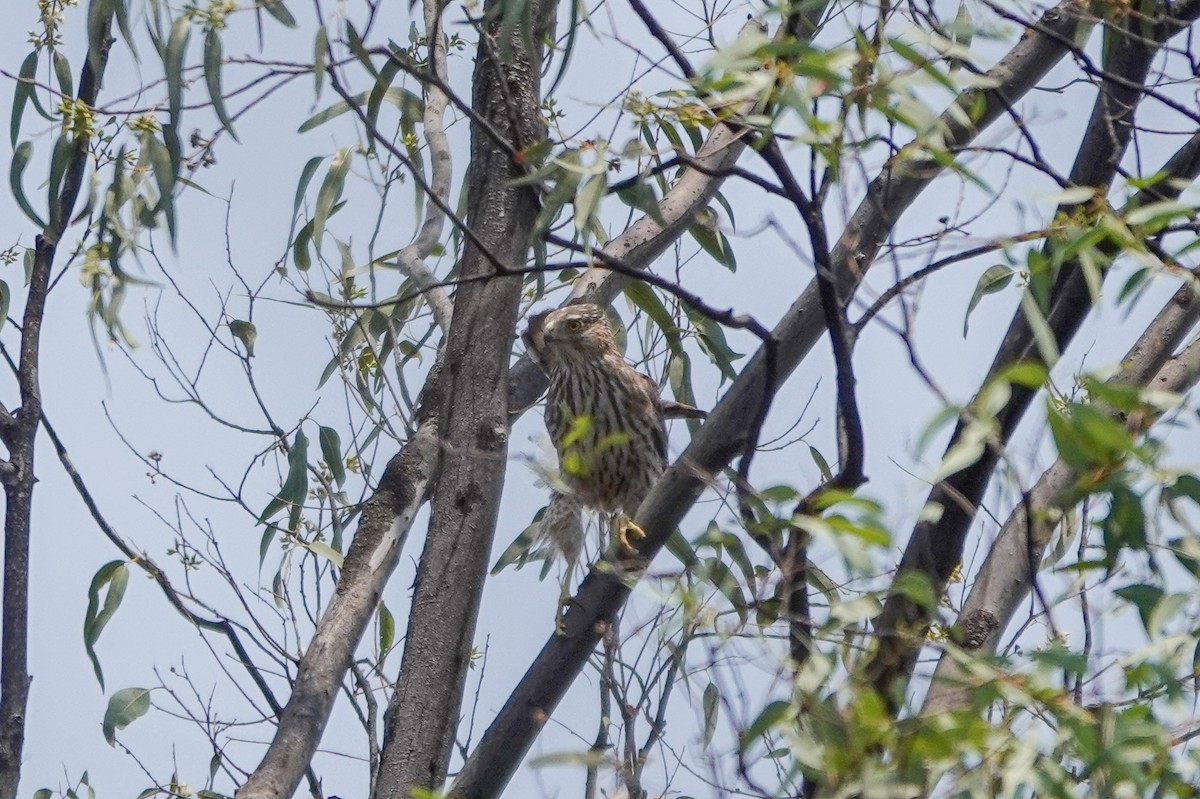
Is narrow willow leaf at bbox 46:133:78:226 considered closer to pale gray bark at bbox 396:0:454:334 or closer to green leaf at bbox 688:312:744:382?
pale gray bark at bbox 396:0:454:334

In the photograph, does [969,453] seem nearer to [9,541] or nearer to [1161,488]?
[1161,488]

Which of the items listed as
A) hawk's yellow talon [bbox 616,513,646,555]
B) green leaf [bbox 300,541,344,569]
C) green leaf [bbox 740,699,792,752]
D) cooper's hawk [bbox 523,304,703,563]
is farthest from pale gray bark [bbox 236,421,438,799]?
green leaf [bbox 740,699,792,752]

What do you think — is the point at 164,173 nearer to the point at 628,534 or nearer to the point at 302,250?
the point at 302,250

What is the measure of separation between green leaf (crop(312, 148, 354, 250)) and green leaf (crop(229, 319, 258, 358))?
76 centimetres

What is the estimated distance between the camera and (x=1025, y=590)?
2.24m

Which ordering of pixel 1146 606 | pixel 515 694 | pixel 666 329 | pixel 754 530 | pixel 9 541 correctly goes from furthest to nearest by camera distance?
pixel 666 329 → pixel 9 541 → pixel 515 694 → pixel 754 530 → pixel 1146 606

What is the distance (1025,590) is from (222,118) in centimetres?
140

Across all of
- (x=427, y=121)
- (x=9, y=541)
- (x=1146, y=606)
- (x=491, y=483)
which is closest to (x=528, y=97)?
(x=427, y=121)

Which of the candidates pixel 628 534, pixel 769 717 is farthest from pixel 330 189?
pixel 769 717

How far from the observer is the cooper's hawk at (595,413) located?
3.29m

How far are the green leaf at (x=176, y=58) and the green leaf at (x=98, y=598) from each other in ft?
3.38

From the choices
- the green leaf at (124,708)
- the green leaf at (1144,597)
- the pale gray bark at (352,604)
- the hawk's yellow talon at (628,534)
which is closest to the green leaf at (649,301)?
the pale gray bark at (352,604)

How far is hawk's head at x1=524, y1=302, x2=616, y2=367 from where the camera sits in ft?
10.5

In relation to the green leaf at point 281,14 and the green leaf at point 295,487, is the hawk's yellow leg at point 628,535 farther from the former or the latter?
the green leaf at point 295,487
